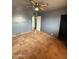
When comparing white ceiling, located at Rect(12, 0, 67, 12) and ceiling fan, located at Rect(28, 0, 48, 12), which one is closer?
white ceiling, located at Rect(12, 0, 67, 12)

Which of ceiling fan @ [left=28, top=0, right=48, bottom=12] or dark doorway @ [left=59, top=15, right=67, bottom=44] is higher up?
ceiling fan @ [left=28, top=0, right=48, bottom=12]

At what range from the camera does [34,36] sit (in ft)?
5.90

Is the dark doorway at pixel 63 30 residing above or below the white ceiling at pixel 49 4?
below

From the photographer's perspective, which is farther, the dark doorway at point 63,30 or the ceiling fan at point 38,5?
the ceiling fan at point 38,5

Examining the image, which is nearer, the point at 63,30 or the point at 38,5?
the point at 63,30

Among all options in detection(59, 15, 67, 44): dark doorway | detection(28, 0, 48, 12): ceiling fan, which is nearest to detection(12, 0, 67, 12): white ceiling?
detection(28, 0, 48, 12): ceiling fan

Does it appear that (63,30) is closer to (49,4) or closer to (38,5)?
(49,4)

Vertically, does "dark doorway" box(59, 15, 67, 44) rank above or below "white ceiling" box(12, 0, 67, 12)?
below

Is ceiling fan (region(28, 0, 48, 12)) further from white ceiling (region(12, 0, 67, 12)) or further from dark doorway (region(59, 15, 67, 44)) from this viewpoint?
dark doorway (region(59, 15, 67, 44))

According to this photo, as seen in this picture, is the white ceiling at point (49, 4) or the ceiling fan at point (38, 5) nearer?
the white ceiling at point (49, 4)

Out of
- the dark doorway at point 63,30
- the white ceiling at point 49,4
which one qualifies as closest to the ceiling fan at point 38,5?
the white ceiling at point 49,4

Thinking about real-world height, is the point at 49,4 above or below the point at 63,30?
above

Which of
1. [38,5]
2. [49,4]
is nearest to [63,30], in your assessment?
[49,4]

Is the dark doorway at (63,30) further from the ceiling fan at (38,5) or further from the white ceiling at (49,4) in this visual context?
the ceiling fan at (38,5)
